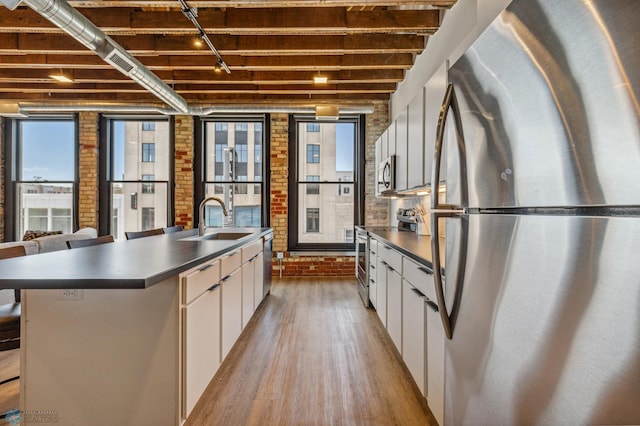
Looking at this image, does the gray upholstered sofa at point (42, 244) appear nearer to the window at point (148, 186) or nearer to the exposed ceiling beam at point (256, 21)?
the window at point (148, 186)

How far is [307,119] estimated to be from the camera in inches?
209

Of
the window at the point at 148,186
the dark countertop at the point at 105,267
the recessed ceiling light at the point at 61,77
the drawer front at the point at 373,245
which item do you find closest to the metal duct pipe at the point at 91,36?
the recessed ceiling light at the point at 61,77

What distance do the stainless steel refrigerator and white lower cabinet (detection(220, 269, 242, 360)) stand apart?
5.43 ft

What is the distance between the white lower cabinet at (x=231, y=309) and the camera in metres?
2.15

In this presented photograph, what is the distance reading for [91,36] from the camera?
8.55 feet

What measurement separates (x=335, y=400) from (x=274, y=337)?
103 cm

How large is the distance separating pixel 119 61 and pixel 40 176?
392 centimetres

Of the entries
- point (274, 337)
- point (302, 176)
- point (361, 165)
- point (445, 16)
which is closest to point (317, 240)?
point (302, 176)

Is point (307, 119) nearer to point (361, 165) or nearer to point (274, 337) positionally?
point (361, 165)

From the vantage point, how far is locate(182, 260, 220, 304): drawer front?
1.55m

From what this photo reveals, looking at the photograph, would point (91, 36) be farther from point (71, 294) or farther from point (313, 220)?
point (313, 220)

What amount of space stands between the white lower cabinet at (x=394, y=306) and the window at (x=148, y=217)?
15.0 feet

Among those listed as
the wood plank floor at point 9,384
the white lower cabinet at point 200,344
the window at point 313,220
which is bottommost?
the wood plank floor at point 9,384

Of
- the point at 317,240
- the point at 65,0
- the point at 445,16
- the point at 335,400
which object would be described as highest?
the point at 445,16
